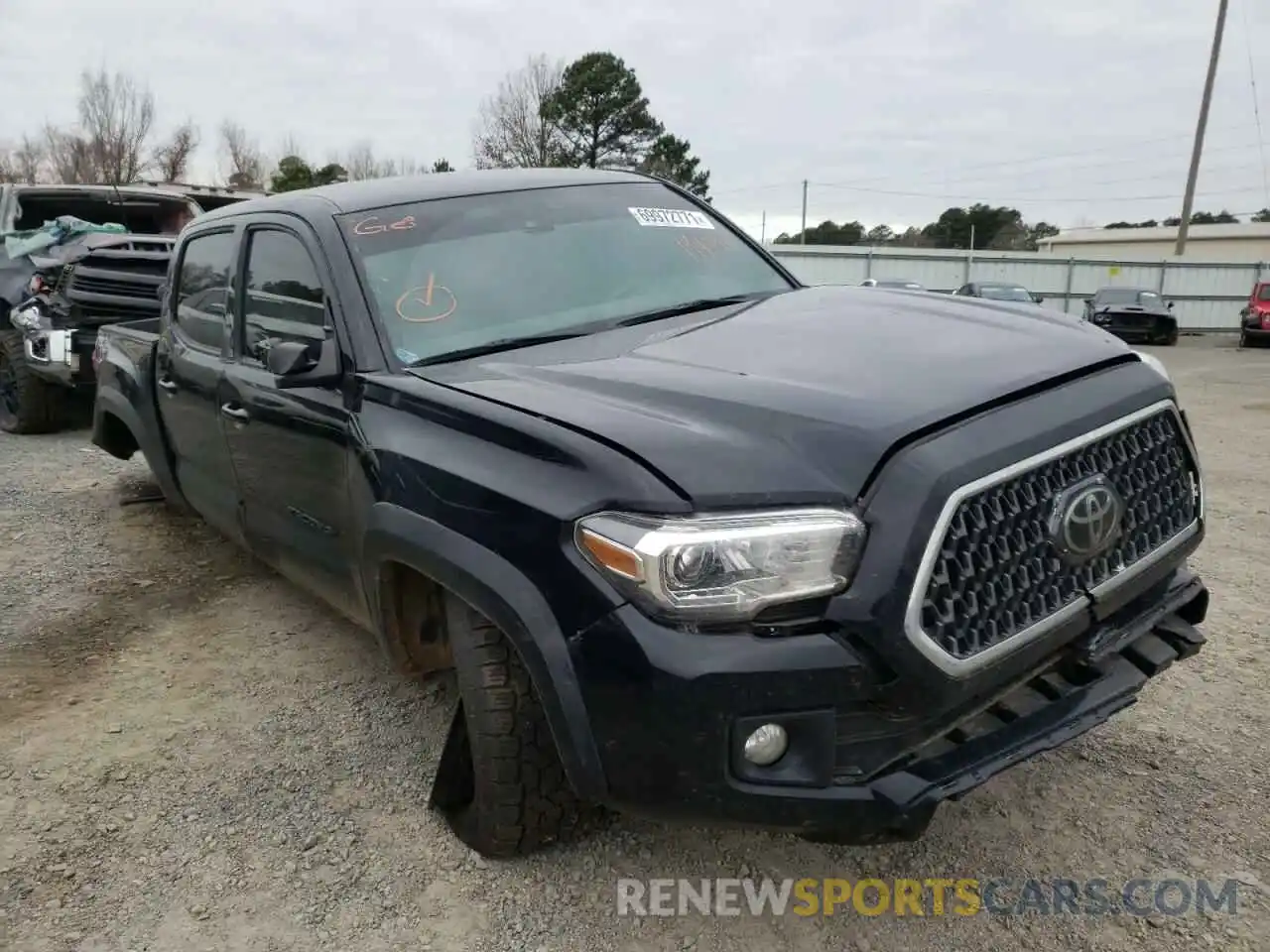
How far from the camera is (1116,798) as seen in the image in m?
2.79

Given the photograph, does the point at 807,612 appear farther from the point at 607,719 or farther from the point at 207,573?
the point at 207,573

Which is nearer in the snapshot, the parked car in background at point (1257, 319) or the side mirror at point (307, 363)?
the side mirror at point (307, 363)

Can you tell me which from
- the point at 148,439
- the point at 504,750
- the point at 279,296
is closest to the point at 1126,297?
the point at 148,439

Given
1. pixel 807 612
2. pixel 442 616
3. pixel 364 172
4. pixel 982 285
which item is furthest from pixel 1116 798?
pixel 364 172

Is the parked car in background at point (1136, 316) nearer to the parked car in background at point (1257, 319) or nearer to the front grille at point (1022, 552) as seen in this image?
the parked car in background at point (1257, 319)

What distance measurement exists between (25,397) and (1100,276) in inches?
1128

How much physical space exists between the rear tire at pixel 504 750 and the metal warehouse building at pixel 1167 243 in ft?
150

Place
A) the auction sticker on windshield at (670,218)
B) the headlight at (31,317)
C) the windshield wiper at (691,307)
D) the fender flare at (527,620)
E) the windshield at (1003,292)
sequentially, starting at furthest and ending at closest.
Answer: the windshield at (1003,292), the headlight at (31,317), the auction sticker on windshield at (670,218), the windshield wiper at (691,307), the fender flare at (527,620)

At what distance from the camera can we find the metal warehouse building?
46312 millimetres

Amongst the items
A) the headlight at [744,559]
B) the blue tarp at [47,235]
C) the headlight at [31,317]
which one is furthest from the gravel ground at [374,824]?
the blue tarp at [47,235]

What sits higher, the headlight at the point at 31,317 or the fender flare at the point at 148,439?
the headlight at the point at 31,317

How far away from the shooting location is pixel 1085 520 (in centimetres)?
214

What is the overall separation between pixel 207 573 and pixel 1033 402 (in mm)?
4037

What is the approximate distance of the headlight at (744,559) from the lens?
1.91 metres
